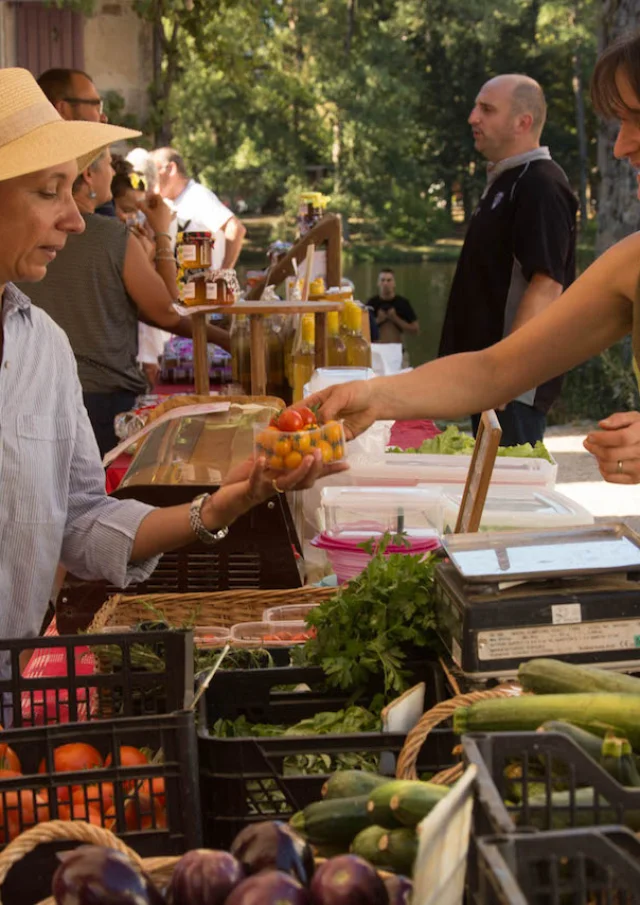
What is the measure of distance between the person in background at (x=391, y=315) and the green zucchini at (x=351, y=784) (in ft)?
46.3

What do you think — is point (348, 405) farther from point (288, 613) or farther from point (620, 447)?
point (620, 447)

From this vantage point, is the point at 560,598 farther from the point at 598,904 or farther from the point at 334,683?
the point at 598,904

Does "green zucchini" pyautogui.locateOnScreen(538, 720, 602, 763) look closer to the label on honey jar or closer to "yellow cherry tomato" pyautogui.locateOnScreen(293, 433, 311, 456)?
"yellow cherry tomato" pyautogui.locateOnScreen(293, 433, 311, 456)

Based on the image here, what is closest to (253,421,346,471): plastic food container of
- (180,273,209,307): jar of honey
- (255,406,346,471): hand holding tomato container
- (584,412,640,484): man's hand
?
(255,406,346,471): hand holding tomato container

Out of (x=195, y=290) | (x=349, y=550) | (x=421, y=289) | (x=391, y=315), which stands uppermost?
(x=195, y=290)

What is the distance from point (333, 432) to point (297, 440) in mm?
157

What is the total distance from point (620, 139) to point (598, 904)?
7.09ft

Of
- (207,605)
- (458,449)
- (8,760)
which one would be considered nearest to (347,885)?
(8,760)

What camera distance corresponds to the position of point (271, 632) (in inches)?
111

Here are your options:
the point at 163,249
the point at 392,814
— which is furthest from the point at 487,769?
the point at 163,249

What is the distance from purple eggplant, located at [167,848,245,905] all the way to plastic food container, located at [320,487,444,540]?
2177 mm

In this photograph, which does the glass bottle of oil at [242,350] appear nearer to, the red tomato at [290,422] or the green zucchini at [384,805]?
the red tomato at [290,422]

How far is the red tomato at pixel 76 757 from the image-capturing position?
1791mm

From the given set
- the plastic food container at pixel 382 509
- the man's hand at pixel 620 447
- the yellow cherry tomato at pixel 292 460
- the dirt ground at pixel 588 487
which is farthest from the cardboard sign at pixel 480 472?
the dirt ground at pixel 588 487
